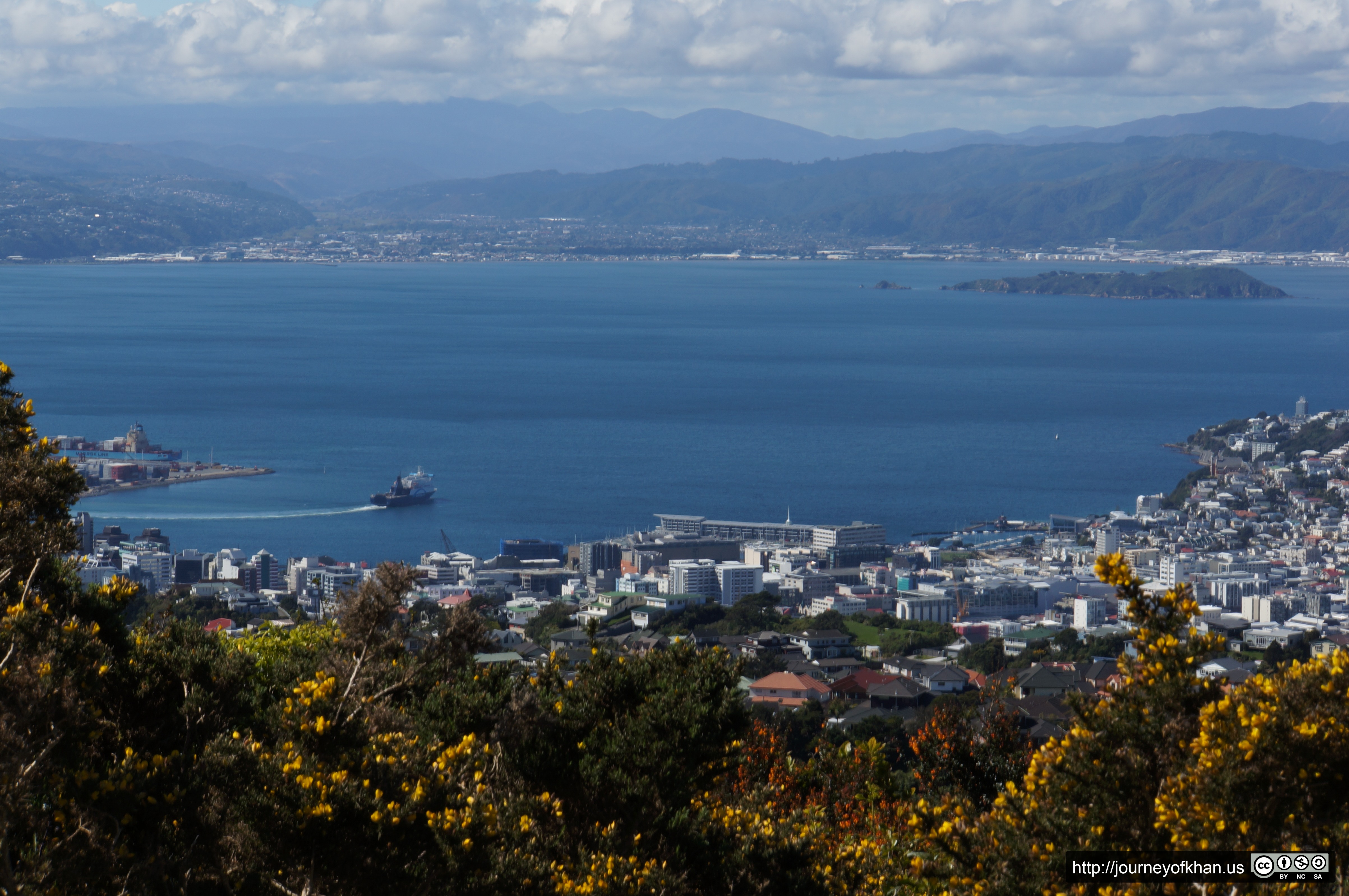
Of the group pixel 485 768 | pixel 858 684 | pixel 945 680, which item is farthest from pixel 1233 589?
pixel 485 768

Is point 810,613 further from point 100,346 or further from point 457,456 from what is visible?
point 100,346

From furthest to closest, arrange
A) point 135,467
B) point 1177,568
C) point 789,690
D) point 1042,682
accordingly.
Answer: point 135,467 < point 1177,568 < point 789,690 < point 1042,682

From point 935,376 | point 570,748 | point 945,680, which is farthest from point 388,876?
point 935,376

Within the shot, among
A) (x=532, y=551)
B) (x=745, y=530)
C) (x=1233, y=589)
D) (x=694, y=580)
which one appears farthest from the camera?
(x=745, y=530)

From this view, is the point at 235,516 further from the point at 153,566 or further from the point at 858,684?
the point at 858,684

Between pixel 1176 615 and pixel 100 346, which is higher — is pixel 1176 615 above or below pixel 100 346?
above

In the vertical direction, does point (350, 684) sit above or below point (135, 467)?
above
